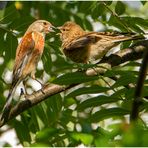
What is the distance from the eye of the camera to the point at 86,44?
478cm

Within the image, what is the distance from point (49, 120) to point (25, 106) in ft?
2.72

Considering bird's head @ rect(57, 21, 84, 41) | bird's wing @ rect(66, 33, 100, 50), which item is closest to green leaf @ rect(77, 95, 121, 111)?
bird's wing @ rect(66, 33, 100, 50)

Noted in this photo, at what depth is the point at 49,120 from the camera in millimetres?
3627

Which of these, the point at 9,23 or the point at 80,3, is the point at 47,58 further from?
the point at 80,3

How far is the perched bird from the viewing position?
14.4ft

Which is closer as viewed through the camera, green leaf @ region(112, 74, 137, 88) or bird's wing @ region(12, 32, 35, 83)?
green leaf @ region(112, 74, 137, 88)

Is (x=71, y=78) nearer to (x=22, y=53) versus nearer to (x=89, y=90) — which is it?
(x=89, y=90)

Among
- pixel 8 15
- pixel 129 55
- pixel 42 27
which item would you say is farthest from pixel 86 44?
pixel 129 55

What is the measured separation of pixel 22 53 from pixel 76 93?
2.21 meters

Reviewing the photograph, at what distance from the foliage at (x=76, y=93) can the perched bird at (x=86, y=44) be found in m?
0.12

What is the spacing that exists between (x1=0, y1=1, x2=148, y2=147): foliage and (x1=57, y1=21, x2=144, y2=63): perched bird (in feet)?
0.39

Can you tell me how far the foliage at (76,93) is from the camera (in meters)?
1.49

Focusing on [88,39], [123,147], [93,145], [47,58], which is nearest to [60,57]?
[88,39]

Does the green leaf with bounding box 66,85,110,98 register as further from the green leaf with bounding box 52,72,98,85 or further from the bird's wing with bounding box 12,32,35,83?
the bird's wing with bounding box 12,32,35,83
